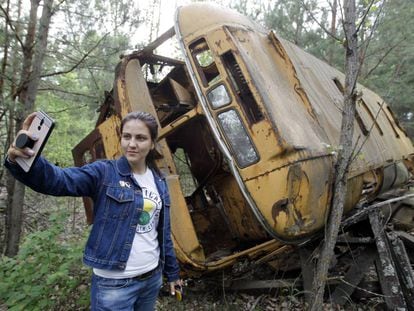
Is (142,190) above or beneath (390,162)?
above

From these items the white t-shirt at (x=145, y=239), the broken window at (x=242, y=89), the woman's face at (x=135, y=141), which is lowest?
the white t-shirt at (x=145, y=239)

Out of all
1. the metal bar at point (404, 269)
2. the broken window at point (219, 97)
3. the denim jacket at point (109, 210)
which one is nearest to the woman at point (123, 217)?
the denim jacket at point (109, 210)

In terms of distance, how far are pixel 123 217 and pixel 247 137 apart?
171 centimetres

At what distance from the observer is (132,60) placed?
4.16 meters

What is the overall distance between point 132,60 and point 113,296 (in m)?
3.04

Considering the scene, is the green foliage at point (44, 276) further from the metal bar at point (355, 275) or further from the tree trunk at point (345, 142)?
the metal bar at point (355, 275)

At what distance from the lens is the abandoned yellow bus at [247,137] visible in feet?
9.89

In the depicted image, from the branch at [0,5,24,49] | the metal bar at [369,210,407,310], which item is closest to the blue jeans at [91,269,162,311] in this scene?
the metal bar at [369,210,407,310]

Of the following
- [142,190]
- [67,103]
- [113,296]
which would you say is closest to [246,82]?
[142,190]

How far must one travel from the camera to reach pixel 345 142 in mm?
2758

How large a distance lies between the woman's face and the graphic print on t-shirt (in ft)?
0.62

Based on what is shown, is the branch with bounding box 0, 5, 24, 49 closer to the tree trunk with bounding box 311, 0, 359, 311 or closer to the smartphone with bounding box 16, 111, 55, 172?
Result: the smartphone with bounding box 16, 111, 55, 172

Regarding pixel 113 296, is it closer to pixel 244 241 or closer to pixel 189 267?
pixel 189 267

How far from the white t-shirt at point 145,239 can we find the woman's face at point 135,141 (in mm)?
117
